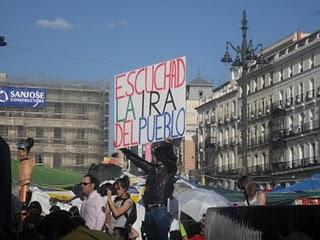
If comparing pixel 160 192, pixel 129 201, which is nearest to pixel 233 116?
pixel 129 201

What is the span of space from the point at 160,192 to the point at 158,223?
372mm

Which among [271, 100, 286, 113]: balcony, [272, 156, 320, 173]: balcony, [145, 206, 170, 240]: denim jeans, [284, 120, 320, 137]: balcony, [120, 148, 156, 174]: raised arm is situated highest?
[271, 100, 286, 113]: balcony

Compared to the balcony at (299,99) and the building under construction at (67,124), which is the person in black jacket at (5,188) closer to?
the balcony at (299,99)

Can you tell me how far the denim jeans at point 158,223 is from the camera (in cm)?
827

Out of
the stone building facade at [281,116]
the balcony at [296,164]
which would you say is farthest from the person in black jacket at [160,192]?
the balcony at [296,164]

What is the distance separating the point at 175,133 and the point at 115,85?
211 cm

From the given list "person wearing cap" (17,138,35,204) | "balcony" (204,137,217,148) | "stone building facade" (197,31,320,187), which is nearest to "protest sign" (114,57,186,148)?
"person wearing cap" (17,138,35,204)

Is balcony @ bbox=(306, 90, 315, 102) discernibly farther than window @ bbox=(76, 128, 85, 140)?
No

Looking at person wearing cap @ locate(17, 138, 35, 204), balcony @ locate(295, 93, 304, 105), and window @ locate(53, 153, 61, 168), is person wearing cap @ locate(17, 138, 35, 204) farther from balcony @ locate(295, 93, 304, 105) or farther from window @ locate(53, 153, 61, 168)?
window @ locate(53, 153, 61, 168)

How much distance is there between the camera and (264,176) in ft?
268

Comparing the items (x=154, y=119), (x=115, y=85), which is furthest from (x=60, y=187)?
(x=154, y=119)

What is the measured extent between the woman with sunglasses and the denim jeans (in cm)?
43

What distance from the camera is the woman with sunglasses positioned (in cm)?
861

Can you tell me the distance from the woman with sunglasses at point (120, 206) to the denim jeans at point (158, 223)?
43 centimetres
